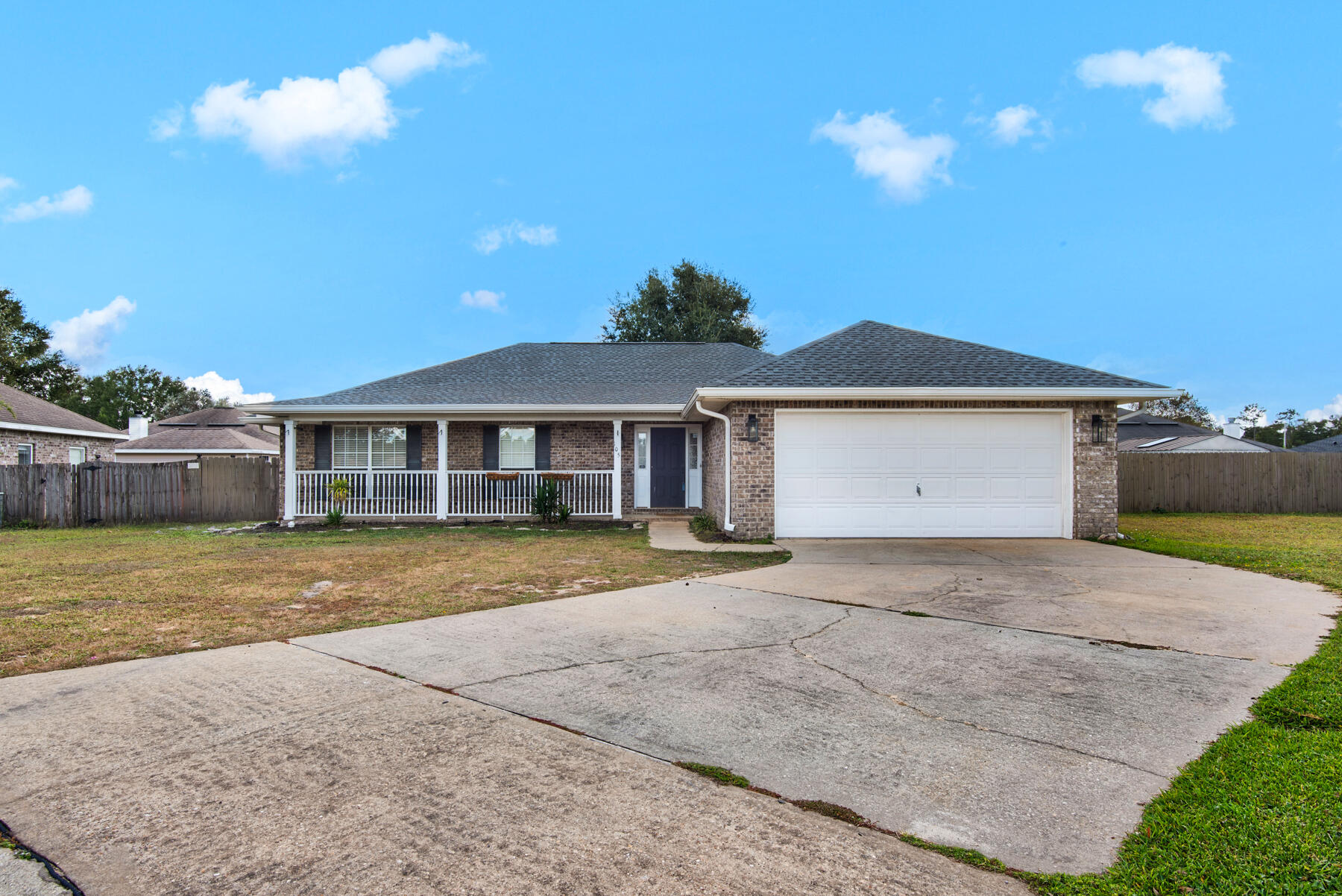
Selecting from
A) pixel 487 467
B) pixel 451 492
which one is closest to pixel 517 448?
pixel 487 467

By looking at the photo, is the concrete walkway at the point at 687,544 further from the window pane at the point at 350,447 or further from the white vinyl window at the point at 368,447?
the window pane at the point at 350,447

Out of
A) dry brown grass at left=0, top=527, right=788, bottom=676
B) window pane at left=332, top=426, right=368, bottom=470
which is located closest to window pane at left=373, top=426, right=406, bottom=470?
window pane at left=332, top=426, right=368, bottom=470

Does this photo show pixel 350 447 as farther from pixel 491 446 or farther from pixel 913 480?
pixel 913 480

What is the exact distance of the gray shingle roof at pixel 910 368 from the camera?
34.9ft

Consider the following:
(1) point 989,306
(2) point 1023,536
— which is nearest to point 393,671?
(2) point 1023,536

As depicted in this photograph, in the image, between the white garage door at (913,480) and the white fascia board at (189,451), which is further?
the white fascia board at (189,451)

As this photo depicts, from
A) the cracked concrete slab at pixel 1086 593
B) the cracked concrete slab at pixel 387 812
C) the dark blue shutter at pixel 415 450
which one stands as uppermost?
the dark blue shutter at pixel 415 450

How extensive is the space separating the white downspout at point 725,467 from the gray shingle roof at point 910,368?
2.03ft

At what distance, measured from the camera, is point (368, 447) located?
49.5 feet

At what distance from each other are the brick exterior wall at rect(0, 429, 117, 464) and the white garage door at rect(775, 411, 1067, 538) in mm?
21882

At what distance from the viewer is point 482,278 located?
83.4 ft

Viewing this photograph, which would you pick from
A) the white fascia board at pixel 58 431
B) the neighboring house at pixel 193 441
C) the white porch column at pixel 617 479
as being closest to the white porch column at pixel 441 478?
the white porch column at pixel 617 479

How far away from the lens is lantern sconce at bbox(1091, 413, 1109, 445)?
10.8 m

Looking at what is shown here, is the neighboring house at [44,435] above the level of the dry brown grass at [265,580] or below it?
above
